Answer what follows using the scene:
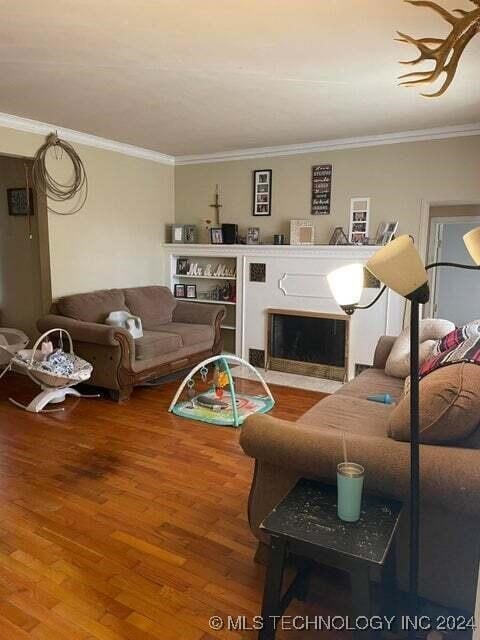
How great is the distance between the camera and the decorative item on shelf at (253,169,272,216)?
5344mm

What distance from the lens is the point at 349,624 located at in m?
1.70

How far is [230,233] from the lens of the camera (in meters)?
5.48

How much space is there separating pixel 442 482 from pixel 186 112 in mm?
3431

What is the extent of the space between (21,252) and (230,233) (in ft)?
7.54

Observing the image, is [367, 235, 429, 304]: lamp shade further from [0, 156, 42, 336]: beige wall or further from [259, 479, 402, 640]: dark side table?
[0, 156, 42, 336]: beige wall

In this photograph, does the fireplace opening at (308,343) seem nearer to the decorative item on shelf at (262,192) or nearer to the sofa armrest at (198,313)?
the sofa armrest at (198,313)

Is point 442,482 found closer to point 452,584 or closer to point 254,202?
point 452,584

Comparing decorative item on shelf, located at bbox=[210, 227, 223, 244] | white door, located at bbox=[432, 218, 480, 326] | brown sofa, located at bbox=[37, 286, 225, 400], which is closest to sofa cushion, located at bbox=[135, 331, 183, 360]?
brown sofa, located at bbox=[37, 286, 225, 400]

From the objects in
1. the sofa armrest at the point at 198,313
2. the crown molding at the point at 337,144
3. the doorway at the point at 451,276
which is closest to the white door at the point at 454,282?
the doorway at the point at 451,276

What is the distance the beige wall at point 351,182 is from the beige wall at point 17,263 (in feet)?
6.37

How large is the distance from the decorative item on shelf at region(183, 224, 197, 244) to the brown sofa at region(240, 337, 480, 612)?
4.24m

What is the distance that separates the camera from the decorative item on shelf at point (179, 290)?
5992 mm

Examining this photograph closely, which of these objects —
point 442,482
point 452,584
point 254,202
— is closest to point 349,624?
point 452,584

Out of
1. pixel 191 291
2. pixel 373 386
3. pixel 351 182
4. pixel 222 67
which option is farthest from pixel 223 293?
pixel 222 67
